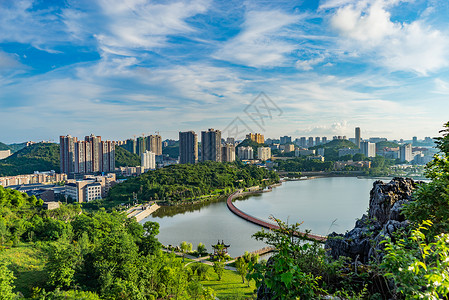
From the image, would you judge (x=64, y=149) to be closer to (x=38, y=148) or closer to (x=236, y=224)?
(x=38, y=148)

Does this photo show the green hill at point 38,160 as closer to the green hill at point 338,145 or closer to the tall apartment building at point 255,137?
the tall apartment building at point 255,137

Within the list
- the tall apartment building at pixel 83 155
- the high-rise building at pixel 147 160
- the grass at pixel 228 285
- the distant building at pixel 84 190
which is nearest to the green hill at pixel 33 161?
the tall apartment building at pixel 83 155

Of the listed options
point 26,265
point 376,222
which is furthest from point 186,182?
point 376,222

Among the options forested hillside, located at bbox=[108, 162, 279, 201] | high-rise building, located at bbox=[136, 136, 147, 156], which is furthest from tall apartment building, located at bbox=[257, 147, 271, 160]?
high-rise building, located at bbox=[136, 136, 147, 156]

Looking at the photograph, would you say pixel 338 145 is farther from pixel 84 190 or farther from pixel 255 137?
pixel 84 190

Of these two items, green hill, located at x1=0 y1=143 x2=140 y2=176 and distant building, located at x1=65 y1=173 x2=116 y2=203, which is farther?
green hill, located at x1=0 y1=143 x2=140 y2=176

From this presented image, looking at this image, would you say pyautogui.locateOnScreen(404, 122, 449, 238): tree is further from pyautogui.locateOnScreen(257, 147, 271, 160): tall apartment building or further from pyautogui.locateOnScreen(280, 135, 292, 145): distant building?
pyautogui.locateOnScreen(280, 135, 292, 145): distant building
